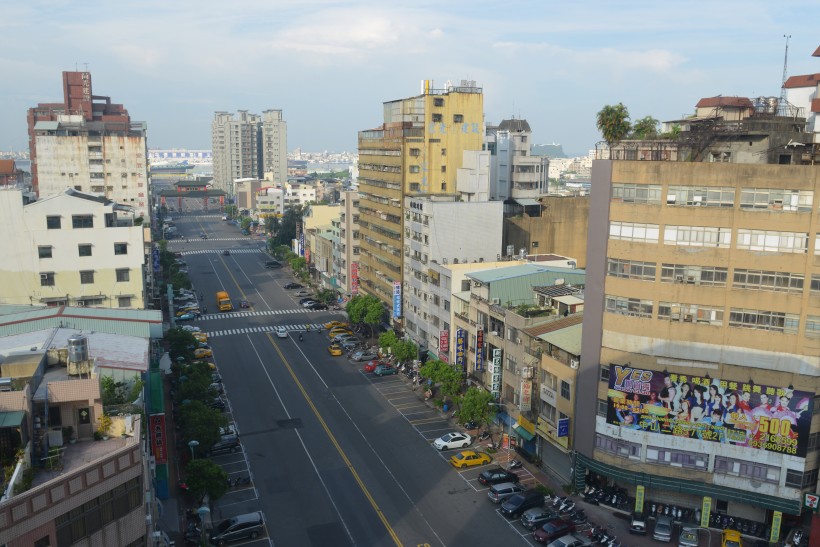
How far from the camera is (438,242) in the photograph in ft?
228

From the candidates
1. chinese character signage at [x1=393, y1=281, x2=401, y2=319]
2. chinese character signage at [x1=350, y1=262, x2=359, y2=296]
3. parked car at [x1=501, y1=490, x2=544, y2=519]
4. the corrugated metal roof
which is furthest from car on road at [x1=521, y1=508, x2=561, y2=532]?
chinese character signage at [x1=350, y1=262, x2=359, y2=296]

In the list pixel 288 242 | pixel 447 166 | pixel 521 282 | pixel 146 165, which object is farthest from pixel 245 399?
pixel 288 242

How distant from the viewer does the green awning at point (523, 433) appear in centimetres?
5129

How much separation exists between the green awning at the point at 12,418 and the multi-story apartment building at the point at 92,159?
8976 cm

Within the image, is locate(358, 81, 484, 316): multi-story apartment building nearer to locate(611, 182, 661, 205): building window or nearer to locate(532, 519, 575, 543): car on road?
locate(611, 182, 661, 205): building window

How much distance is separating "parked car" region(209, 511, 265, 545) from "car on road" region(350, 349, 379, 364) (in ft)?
115

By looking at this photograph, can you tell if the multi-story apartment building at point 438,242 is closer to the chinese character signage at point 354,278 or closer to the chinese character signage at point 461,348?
the chinese character signage at point 461,348

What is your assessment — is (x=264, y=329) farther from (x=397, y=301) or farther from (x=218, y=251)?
(x=218, y=251)

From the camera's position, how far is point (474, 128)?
260 feet

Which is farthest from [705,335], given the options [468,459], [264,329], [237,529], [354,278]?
[264,329]

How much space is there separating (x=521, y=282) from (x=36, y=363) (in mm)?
37778

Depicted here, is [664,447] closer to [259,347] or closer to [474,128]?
[474,128]

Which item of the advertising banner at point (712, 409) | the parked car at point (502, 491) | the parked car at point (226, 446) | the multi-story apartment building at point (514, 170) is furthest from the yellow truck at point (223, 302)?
the advertising banner at point (712, 409)

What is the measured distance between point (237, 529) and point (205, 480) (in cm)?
361
